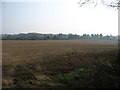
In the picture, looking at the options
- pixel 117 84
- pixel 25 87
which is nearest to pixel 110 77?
pixel 117 84

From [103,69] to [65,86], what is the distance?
1.31 m

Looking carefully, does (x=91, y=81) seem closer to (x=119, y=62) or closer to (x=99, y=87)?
(x=99, y=87)

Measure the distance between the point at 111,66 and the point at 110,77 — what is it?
0.89 metres

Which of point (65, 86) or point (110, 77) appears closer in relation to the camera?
point (110, 77)

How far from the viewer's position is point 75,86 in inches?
207

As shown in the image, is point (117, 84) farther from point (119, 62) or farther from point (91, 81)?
point (119, 62)

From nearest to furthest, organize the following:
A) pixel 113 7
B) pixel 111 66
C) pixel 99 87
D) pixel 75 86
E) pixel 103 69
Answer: pixel 99 87 → pixel 75 86 → pixel 103 69 → pixel 111 66 → pixel 113 7

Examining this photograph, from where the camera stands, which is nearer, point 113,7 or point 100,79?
point 100,79

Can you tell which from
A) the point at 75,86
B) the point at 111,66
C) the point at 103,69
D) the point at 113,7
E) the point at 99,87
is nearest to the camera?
the point at 99,87

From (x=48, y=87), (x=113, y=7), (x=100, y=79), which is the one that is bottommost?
(x=48, y=87)

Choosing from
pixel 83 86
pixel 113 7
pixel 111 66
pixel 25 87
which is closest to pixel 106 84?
pixel 83 86

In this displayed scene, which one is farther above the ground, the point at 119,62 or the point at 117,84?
the point at 119,62

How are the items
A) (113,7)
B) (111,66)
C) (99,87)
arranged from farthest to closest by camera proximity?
(113,7) → (111,66) → (99,87)

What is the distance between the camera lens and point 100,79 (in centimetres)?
503
